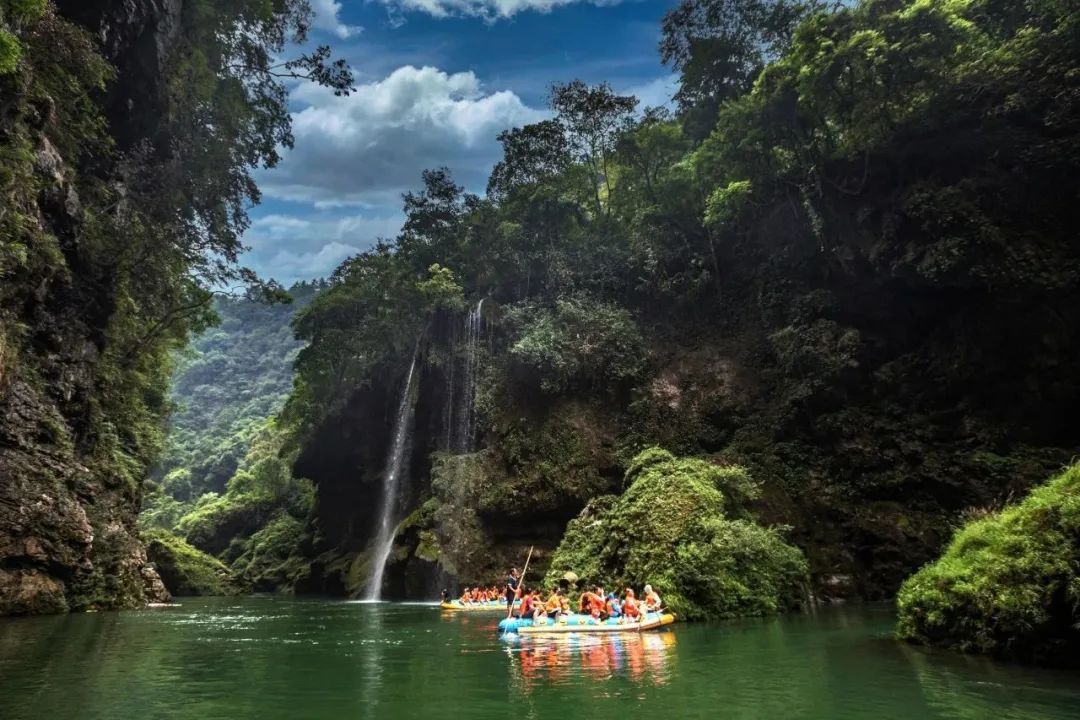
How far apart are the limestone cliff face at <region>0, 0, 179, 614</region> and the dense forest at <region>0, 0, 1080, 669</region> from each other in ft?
0.37

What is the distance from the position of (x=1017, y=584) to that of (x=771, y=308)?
61.0 ft

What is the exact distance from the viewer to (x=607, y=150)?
108 feet

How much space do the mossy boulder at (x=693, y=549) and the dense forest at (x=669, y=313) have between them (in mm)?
82

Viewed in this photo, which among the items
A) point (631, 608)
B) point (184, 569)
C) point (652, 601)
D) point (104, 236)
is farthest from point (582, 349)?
point (184, 569)

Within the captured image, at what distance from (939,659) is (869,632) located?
3.45 meters

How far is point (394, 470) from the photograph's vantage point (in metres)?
32.2

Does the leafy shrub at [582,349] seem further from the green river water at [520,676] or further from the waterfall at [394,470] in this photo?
the green river water at [520,676]

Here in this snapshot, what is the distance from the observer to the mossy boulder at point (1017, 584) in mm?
7578

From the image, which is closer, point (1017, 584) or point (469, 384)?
point (1017, 584)

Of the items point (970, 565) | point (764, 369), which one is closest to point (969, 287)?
point (764, 369)

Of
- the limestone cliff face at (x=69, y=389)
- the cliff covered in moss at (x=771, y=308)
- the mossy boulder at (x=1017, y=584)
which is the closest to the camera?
the mossy boulder at (x=1017, y=584)

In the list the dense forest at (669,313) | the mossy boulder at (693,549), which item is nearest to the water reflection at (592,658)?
the mossy boulder at (693,549)

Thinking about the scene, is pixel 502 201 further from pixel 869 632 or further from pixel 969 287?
pixel 869 632

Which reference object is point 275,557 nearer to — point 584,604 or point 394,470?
point 394,470
